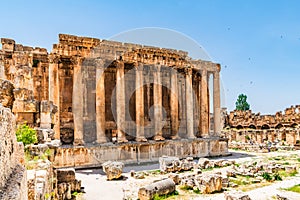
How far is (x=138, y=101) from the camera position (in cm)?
2202

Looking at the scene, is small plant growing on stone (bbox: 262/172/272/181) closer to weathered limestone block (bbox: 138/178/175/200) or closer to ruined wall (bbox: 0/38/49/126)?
weathered limestone block (bbox: 138/178/175/200)

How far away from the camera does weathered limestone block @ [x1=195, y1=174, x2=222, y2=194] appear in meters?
12.0

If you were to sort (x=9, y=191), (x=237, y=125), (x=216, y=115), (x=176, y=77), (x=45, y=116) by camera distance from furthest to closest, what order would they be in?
(x=237, y=125)
(x=216, y=115)
(x=176, y=77)
(x=45, y=116)
(x=9, y=191)

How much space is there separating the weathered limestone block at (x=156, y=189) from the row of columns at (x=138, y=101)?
8674mm

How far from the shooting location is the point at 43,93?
20.1 metres

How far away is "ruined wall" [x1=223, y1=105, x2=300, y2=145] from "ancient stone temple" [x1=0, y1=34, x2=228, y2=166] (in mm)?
13113

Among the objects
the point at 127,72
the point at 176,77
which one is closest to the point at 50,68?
the point at 127,72

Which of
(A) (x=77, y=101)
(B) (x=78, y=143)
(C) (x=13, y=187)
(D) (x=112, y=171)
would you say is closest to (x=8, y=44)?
(A) (x=77, y=101)

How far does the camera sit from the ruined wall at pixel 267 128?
115 feet

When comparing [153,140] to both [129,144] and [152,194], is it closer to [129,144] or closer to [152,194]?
[129,144]

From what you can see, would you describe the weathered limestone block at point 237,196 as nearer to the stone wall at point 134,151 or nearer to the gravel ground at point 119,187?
the gravel ground at point 119,187

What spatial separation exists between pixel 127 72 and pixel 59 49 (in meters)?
6.15

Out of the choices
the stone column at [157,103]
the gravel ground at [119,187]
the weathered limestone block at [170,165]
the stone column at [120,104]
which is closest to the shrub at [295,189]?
the gravel ground at [119,187]

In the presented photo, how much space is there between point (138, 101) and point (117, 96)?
6.46 ft
